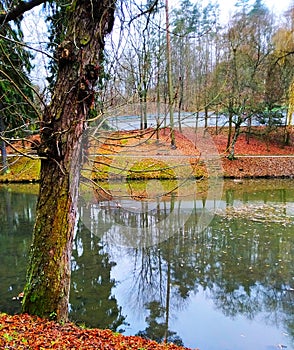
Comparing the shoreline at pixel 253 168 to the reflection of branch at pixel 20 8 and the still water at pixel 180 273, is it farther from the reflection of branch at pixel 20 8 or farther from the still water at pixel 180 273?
the reflection of branch at pixel 20 8

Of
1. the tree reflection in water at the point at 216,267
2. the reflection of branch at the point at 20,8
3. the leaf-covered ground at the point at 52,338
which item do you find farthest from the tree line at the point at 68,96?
the tree reflection in water at the point at 216,267

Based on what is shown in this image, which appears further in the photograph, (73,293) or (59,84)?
(73,293)

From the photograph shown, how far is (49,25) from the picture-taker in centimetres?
290

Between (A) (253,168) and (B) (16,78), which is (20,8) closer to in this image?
(B) (16,78)

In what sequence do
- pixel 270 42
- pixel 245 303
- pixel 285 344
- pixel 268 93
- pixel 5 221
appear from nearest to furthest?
1. pixel 285 344
2. pixel 245 303
3. pixel 5 221
4. pixel 270 42
5. pixel 268 93

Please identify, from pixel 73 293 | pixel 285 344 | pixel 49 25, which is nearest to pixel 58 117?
pixel 49 25

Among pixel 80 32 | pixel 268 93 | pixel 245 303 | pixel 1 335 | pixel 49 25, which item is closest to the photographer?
pixel 1 335

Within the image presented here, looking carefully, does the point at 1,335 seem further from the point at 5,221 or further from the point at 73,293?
the point at 5,221

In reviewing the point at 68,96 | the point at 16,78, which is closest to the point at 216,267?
the point at 68,96

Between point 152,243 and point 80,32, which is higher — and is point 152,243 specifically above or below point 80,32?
below

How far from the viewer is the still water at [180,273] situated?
341 centimetres

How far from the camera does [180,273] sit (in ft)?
15.2

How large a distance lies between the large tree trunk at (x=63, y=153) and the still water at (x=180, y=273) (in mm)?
449

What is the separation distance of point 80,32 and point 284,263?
175 inches
